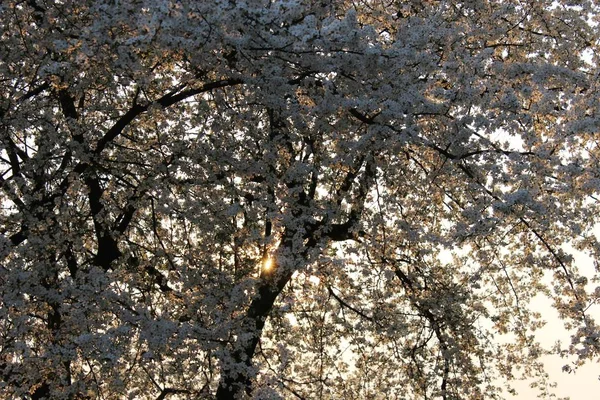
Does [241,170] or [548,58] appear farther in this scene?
[548,58]

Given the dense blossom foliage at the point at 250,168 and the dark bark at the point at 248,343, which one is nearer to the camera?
the dense blossom foliage at the point at 250,168

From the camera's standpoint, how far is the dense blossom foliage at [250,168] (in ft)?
24.5

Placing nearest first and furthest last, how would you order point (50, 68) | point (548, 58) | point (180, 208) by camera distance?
Answer: 1. point (50, 68)
2. point (180, 208)
3. point (548, 58)

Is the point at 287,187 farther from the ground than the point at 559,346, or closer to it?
farther from the ground

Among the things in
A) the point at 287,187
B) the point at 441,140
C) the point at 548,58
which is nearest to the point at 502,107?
the point at 441,140

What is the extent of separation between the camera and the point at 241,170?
893 cm

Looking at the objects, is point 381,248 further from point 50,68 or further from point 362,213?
point 50,68

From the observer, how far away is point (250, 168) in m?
8.91

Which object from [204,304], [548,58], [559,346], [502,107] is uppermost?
[548,58]

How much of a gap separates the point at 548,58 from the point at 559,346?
4.68 meters

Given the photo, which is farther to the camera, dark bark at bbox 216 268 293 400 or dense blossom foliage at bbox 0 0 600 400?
dark bark at bbox 216 268 293 400

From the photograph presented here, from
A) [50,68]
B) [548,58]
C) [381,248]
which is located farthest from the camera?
[548,58]

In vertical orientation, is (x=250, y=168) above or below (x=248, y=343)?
above

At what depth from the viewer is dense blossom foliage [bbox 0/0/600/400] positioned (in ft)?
24.5
